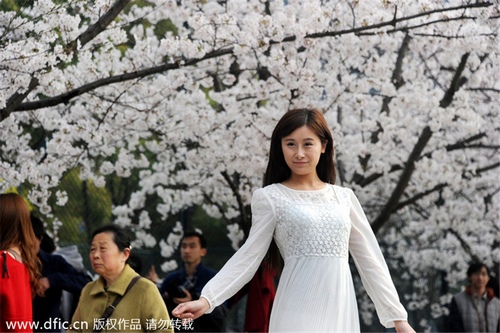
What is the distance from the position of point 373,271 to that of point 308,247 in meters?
0.36

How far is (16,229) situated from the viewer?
5.57 metres

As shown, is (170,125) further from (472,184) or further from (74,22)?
(472,184)

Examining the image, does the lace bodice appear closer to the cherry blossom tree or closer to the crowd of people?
the crowd of people

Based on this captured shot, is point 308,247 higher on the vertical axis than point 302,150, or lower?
lower

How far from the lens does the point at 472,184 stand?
1271cm

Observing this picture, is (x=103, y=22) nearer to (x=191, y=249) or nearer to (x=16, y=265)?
(x=191, y=249)

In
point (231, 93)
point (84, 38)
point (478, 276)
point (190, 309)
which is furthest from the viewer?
point (231, 93)

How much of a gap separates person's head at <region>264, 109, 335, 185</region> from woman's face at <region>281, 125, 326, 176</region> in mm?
17

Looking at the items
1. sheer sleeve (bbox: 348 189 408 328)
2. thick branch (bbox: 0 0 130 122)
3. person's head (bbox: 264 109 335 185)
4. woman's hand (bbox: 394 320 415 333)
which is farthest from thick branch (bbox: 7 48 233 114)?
woman's hand (bbox: 394 320 415 333)

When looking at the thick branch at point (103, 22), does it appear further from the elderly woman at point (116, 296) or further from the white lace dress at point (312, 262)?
the white lace dress at point (312, 262)

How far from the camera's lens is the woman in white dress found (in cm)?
453

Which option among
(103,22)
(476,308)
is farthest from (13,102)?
(476,308)

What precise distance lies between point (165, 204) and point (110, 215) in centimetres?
83

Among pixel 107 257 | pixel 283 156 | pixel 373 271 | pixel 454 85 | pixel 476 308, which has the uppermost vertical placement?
pixel 454 85
